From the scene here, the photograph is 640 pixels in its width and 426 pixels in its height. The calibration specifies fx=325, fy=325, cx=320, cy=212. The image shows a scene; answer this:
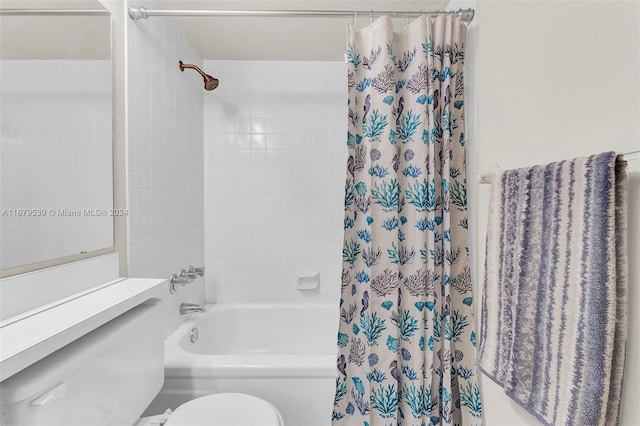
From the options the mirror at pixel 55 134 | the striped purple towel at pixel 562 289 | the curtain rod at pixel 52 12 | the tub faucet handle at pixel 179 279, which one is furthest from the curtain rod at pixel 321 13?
the tub faucet handle at pixel 179 279

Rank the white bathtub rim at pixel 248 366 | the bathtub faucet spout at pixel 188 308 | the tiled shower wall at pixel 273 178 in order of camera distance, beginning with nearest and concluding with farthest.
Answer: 1. the white bathtub rim at pixel 248 366
2. the bathtub faucet spout at pixel 188 308
3. the tiled shower wall at pixel 273 178

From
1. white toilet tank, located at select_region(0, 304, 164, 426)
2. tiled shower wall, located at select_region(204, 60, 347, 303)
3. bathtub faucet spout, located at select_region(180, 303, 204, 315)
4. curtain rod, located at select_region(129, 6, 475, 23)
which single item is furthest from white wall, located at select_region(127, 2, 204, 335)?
white toilet tank, located at select_region(0, 304, 164, 426)

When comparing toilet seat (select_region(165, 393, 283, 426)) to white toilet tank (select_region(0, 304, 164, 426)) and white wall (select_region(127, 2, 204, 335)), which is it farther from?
white wall (select_region(127, 2, 204, 335))

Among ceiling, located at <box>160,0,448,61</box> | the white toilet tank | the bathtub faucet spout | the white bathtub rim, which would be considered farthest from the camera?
the bathtub faucet spout

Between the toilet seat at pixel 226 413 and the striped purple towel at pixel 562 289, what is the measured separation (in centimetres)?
71

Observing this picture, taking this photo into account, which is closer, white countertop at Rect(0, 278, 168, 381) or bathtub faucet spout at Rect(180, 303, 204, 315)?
white countertop at Rect(0, 278, 168, 381)

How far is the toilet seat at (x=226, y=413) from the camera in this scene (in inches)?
41.5

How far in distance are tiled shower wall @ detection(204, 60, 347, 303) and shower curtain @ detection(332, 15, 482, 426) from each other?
1.05 m

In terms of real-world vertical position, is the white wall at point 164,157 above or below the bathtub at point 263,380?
above

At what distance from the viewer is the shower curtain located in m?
1.22

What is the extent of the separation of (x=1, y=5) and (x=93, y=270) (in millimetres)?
770

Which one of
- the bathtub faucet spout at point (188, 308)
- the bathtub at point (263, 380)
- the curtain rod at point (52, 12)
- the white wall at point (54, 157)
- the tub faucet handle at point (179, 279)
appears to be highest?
the curtain rod at point (52, 12)

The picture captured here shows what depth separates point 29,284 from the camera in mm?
844

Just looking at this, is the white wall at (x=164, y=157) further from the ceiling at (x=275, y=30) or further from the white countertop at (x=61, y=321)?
the white countertop at (x=61, y=321)
